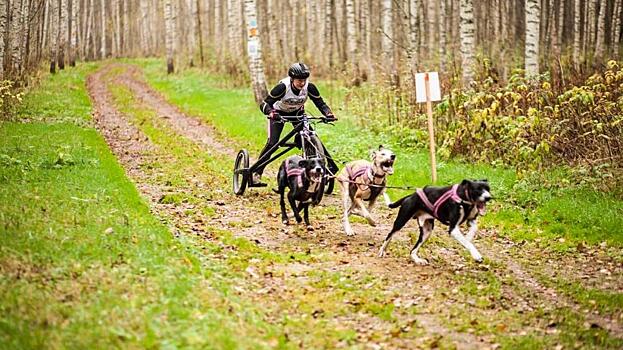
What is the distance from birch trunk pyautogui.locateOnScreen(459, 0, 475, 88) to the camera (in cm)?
1619

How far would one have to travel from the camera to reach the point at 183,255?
836 cm

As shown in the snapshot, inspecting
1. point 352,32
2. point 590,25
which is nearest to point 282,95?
point 352,32

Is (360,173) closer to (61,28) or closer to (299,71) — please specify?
(299,71)

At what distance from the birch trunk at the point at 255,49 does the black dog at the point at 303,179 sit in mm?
12415

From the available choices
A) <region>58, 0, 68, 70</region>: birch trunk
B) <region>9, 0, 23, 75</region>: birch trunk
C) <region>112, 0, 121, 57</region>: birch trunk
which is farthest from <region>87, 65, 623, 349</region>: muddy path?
<region>112, 0, 121, 57</region>: birch trunk

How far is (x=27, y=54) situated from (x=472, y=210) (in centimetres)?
2488

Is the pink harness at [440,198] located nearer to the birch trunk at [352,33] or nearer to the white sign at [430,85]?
the white sign at [430,85]

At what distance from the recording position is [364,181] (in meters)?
10.1

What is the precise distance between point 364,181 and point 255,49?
13570 mm

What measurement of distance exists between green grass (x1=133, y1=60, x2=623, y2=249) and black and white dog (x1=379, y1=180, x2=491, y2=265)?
2.20m

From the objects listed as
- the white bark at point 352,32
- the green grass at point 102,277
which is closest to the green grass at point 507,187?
the white bark at point 352,32

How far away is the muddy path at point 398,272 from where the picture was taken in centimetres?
703

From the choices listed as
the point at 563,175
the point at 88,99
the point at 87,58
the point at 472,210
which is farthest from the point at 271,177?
the point at 87,58

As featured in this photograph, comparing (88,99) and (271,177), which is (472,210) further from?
(88,99)
